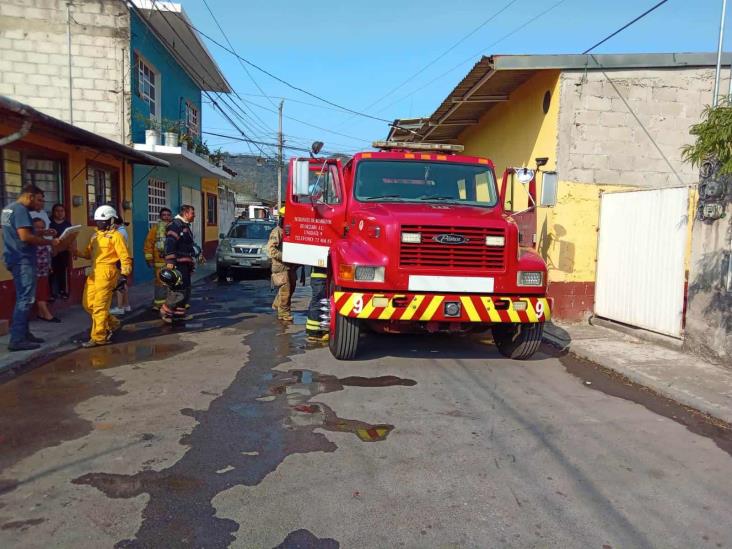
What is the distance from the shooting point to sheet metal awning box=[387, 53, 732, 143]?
881cm

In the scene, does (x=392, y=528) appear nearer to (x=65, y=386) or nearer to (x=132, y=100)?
(x=65, y=386)

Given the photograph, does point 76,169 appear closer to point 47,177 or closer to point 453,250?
point 47,177

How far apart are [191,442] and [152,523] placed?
1150 millimetres

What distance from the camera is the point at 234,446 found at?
413 cm

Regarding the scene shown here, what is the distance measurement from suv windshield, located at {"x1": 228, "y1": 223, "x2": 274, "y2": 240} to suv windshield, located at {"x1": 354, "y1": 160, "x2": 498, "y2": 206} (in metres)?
10.3

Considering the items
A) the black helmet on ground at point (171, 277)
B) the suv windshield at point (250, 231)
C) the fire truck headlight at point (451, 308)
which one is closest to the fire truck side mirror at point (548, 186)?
the fire truck headlight at point (451, 308)

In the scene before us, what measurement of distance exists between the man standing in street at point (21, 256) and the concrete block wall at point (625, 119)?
24.8 feet

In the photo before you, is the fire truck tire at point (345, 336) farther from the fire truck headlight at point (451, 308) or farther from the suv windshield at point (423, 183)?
the suv windshield at point (423, 183)

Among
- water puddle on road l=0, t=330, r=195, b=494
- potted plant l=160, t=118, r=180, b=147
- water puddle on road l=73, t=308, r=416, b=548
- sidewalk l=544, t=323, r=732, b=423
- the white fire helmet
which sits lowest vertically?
water puddle on road l=0, t=330, r=195, b=494

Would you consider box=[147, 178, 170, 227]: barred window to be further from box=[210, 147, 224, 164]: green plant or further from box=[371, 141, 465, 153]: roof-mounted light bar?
box=[371, 141, 465, 153]: roof-mounted light bar

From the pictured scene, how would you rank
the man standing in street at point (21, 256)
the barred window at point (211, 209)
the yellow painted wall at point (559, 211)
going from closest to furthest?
the man standing in street at point (21, 256) < the yellow painted wall at point (559, 211) < the barred window at point (211, 209)

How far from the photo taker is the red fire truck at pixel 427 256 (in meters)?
6.15

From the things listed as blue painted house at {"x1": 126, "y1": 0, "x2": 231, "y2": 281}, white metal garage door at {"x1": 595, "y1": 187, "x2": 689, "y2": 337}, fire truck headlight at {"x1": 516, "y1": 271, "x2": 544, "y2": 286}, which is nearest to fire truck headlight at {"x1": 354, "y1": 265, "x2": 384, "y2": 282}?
fire truck headlight at {"x1": 516, "y1": 271, "x2": 544, "y2": 286}

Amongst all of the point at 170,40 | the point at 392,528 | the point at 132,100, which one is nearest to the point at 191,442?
the point at 392,528
